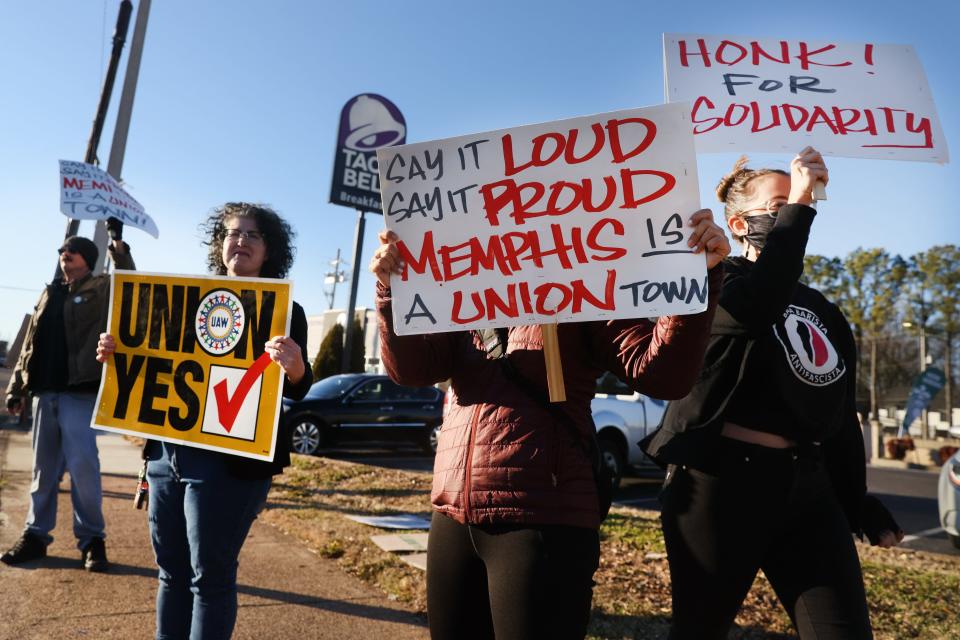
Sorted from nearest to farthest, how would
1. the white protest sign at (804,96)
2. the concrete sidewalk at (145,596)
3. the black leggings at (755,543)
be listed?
the black leggings at (755,543)
the white protest sign at (804,96)
the concrete sidewalk at (145,596)

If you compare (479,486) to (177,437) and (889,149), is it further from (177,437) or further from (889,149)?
(889,149)

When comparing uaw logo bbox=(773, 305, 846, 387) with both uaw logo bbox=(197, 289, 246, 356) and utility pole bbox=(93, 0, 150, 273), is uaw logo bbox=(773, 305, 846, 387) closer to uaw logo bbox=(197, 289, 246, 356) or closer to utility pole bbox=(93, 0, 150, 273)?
uaw logo bbox=(197, 289, 246, 356)

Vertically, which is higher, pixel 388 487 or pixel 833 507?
pixel 833 507

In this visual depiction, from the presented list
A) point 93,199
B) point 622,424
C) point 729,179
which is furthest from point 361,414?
point 729,179

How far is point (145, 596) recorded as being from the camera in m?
3.77

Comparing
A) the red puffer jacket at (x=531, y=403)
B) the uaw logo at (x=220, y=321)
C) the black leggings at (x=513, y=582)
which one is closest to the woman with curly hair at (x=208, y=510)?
the uaw logo at (x=220, y=321)

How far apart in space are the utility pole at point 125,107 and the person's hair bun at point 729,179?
975 centimetres

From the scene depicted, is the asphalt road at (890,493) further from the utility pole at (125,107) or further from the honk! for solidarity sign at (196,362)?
the honk! for solidarity sign at (196,362)

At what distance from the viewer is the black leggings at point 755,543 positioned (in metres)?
2.01

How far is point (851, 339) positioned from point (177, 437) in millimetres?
2383

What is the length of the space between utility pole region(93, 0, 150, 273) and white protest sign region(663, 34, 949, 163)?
969 centimetres

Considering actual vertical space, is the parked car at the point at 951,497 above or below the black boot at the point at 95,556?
above

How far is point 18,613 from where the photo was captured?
339cm

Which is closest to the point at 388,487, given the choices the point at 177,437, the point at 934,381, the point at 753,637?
the point at 753,637
